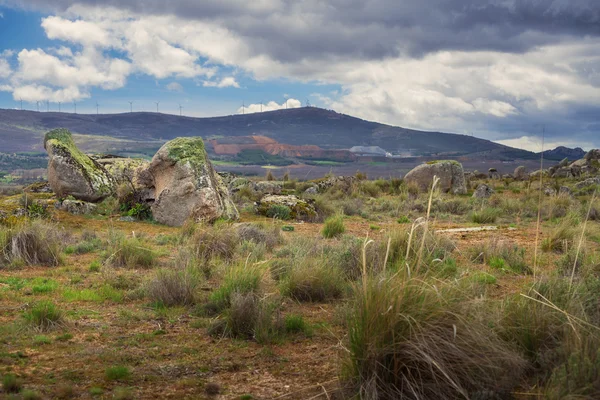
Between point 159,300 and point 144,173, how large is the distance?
1010 cm

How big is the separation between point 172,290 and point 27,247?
405cm

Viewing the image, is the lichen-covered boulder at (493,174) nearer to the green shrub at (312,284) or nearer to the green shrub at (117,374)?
the green shrub at (312,284)

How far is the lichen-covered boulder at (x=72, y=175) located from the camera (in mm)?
17062

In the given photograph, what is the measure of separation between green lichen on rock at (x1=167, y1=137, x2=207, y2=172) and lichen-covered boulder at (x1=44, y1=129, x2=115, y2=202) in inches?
→ 135

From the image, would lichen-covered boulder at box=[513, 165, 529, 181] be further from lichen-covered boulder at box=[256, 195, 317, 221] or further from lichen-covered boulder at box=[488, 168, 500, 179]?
lichen-covered boulder at box=[256, 195, 317, 221]

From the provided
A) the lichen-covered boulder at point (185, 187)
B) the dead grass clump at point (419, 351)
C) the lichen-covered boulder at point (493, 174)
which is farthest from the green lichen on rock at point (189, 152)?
the lichen-covered boulder at point (493, 174)

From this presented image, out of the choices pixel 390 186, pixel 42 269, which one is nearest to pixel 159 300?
pixel 42 269

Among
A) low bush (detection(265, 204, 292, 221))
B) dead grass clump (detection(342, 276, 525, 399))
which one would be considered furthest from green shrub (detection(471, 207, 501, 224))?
dead grass clump (detection(342, 276, 525, 399))

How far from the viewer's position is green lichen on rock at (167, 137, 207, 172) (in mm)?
15127

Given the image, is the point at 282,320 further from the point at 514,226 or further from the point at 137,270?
the point at 514,226

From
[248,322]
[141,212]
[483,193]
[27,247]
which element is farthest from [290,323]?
[483,193]

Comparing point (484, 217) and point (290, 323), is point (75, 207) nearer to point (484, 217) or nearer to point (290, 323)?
point (290, 323)

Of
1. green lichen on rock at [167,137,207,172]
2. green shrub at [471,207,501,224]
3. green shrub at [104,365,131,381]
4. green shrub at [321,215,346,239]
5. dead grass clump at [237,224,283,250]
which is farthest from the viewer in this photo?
green shrub at [471,207,501,224]

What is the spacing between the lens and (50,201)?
54.3 ft
